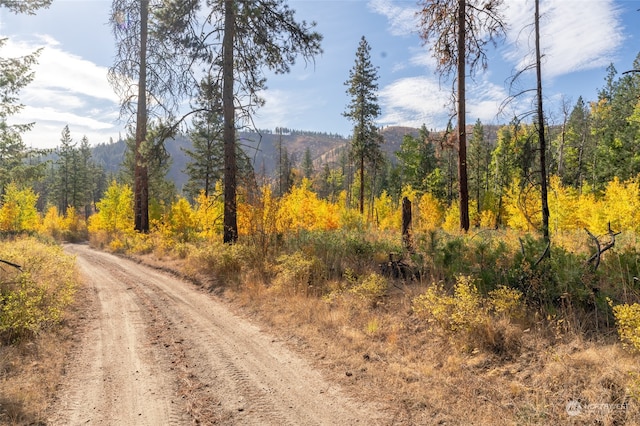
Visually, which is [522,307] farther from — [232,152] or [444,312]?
[232,152]

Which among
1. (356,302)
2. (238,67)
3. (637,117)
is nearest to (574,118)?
(637,117)

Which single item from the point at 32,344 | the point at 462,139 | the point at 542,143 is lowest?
the point at 32,344

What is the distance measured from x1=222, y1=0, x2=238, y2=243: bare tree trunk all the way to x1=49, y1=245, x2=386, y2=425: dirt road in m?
4.61

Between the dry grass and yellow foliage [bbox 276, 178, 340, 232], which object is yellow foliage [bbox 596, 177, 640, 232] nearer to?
yellow foliage [bbox 276, 178, 340, 232]

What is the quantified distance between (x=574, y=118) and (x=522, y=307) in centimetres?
5436

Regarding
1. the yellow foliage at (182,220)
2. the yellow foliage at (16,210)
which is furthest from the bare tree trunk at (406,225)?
the yellow foliage at (16,210)

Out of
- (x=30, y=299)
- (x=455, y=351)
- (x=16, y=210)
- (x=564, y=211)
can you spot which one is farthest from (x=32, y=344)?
(x=16, y=210)

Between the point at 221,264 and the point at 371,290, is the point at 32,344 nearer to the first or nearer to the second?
the point at 221,264

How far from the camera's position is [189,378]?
4.78 meters

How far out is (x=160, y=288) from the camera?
10180mm

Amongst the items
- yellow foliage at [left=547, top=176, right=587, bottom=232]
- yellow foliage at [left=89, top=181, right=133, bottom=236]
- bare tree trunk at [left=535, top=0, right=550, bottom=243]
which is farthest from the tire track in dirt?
yellow foliage at [left=547, top=176, right=587, bottom=232]

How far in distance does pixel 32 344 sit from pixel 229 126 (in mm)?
8518

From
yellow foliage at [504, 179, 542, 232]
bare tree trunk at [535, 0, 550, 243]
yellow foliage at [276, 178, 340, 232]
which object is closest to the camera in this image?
bare tree trunk at [535, 0, 550, 243]

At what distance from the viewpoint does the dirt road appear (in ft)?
12.8
